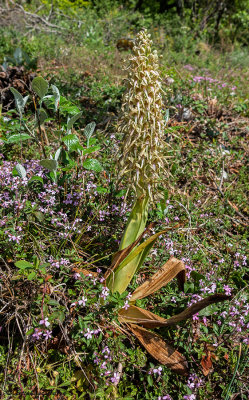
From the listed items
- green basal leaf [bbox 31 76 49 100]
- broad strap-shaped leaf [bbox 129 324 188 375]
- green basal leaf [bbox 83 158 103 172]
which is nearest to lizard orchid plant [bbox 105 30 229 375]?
broad strap-shaped leaf [bbox 129 324 188 375]

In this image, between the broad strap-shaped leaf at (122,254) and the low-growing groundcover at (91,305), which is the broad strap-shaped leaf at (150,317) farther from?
the broad strap-shaped leaf at (122,254)

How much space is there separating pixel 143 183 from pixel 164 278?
0.58 metres

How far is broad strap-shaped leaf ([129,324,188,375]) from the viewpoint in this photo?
1712 mm

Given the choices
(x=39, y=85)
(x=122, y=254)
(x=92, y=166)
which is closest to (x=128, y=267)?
(x=122, y=254)

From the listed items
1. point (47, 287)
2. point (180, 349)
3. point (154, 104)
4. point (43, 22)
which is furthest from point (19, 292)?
point (43, 22)

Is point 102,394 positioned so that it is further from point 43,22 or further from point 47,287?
point 43,22

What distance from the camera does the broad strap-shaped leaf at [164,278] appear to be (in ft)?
6.09

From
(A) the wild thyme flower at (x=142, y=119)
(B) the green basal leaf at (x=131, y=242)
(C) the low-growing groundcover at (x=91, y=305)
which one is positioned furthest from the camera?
(B) the green basal leaf at (x=131, y=242)

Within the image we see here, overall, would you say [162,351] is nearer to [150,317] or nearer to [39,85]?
[150,317]

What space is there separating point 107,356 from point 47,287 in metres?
0.49

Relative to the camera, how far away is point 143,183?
5.79 feet

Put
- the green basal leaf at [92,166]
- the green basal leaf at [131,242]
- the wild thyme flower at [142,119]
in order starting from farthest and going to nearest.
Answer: the green basal leaf at [92,166]
the green basal leaf at [131,242]
the wild thyme flower at [142,119]

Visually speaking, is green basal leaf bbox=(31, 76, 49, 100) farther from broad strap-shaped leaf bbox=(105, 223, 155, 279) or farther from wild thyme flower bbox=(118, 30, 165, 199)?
broad strap-shaped leaf bbox=(105, 223, 155, 279)

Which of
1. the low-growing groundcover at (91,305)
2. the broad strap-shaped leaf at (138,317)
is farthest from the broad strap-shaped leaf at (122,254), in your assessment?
the broad strap-shaped leaf at (138,317)
